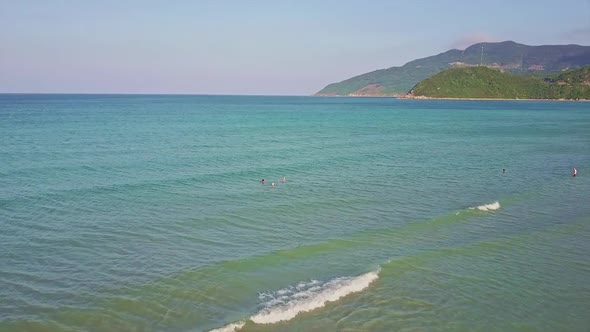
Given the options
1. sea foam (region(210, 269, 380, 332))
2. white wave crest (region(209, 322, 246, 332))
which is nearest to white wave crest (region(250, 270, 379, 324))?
sea foam (region(210, 269, 380, 332))

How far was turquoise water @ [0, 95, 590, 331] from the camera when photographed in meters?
13.6

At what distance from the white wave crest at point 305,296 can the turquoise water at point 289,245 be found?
6cm

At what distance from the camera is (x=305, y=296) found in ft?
47.6

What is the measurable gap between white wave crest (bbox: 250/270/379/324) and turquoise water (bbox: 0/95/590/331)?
0.19 ft

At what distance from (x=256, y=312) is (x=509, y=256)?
11.0 metres

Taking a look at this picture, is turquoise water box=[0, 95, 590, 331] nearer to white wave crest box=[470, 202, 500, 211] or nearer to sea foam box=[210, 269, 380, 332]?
sea foam box=[210, 269, 380, 332]

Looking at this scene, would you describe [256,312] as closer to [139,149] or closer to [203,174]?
[203,174]

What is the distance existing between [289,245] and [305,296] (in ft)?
16.6

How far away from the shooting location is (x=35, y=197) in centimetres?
2564

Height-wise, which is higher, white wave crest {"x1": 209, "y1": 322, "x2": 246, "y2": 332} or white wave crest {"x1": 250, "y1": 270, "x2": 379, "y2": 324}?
white wave crest {"x1": 250, "y1": 270, "x2": 379, "y2": 324}

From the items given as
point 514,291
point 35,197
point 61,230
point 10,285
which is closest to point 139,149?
point 35,197

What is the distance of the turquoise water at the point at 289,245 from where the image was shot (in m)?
13.6

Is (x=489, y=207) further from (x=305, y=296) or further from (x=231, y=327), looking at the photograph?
(x=231, y=327)

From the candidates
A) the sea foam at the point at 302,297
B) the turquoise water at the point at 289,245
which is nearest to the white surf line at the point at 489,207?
the turquoise water at the point at 289,245
